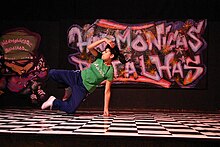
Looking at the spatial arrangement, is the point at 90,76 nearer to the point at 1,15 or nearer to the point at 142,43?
the point at 142,43

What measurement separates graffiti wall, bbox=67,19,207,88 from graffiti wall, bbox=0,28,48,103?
3.35 ft

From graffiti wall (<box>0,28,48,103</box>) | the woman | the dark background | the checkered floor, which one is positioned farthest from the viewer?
graffiti wall (<box>0,28,48,103</box>)

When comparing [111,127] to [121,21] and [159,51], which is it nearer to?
[159,51]

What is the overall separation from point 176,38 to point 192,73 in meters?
0.95

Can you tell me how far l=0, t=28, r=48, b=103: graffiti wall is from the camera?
8.62 m

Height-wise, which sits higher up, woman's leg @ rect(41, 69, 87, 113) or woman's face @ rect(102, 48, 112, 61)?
woman's face @ rect(102, 48, 112, 61)

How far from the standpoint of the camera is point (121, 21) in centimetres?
839

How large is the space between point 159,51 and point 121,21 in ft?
3.98

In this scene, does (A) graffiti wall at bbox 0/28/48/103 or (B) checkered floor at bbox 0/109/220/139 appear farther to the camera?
(A) graffiti wall at bbox 0/28/48/103

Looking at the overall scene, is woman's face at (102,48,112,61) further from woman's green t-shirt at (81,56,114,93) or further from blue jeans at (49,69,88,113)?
blue jeans at (49,69,88,113)

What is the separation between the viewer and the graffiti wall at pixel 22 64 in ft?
28.3

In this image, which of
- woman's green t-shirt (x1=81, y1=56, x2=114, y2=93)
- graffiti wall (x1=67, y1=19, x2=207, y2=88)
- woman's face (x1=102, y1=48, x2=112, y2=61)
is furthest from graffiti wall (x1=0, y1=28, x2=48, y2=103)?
woman's face (x1=102, y1=48, x2=112, y2=61)


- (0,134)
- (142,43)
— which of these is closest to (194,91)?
(142,43)

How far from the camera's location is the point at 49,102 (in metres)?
5.75
